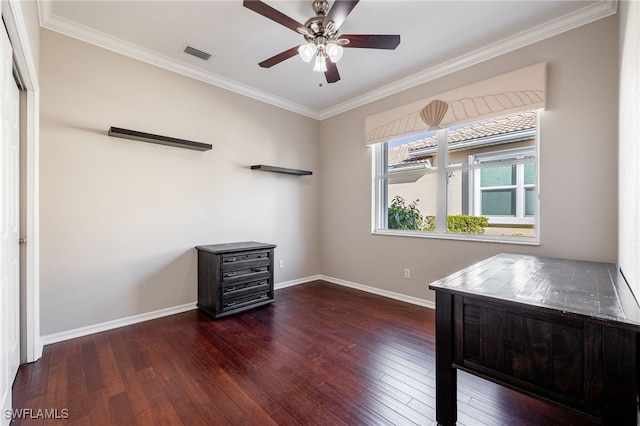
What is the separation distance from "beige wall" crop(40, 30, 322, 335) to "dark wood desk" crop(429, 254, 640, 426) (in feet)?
9.57

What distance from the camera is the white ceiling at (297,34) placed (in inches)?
92.5

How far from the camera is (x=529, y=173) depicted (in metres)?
2.83

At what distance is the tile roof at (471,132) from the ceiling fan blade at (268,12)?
2.25 metres

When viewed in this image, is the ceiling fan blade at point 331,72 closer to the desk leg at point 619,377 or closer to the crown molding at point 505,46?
the crown molding at point 505,46

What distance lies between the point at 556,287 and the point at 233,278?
2861mm

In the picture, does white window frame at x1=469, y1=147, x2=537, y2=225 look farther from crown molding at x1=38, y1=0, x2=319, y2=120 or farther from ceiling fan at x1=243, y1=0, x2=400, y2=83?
crown molding at x1=38, y1=0, x2=319, y2=120

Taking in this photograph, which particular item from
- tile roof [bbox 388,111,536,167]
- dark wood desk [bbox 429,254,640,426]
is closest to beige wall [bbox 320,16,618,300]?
tile roof [bbox 388,111,536,167]

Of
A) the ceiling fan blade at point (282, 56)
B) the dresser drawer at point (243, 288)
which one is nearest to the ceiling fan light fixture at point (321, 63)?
the ceiling fan blade at point (282, 56)

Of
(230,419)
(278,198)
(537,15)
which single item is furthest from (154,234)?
(537,15)

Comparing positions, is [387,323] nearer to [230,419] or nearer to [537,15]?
[230,419]

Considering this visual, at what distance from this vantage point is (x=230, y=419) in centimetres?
161

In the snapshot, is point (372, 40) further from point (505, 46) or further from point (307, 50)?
point (505, 46)

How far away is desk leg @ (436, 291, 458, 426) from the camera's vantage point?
1.49 m

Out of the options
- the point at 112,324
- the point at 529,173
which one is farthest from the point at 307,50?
the point at 112,324
